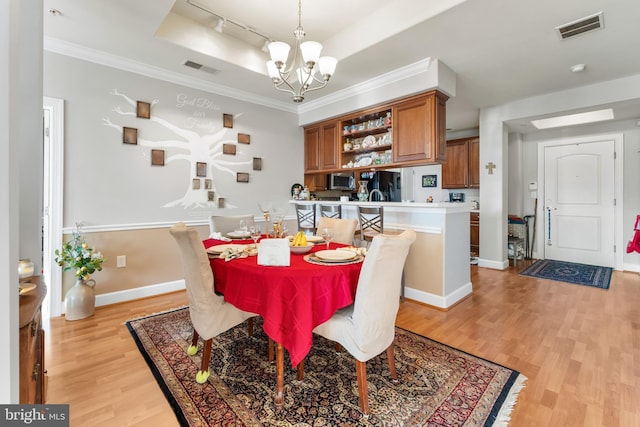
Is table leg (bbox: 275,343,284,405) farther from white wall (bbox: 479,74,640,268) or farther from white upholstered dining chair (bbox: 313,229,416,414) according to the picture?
white wall (bbox: 479,74,640,268)

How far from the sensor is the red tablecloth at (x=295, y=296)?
1459 mm

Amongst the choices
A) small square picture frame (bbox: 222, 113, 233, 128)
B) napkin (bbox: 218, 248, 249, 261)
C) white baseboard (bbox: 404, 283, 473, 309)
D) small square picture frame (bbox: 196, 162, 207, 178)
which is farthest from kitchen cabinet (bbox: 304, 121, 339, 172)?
napkin (bbox: 218, 248, 249, 261)

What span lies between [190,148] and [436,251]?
3082 mm

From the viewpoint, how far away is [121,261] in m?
3.09

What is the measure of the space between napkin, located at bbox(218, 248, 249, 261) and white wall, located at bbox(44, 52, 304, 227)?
1.92 m

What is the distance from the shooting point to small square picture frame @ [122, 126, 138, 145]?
305cm

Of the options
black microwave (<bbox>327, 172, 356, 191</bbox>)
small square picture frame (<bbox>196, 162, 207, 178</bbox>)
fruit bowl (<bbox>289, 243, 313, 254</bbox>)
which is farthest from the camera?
black microwave (<bbox>327, 172, 356, 191</bbox>)

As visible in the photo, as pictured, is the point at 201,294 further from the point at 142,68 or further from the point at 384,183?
the point at 384,183

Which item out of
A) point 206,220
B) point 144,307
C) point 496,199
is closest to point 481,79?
point 496,199

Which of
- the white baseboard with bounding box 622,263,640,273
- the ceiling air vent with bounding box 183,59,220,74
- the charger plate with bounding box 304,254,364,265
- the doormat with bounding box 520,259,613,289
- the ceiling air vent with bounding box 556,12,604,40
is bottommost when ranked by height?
the doormat with bounding box 520,259,613,289

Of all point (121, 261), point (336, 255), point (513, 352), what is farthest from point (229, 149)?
point (513, 352)

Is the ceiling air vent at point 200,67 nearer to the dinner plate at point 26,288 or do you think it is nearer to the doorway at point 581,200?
the dinner plate at point 26,288

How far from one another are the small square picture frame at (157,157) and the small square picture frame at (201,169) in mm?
398

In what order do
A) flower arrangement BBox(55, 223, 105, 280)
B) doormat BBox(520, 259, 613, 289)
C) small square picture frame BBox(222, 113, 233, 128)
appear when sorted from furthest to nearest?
doormat BBox(520, 259, 613, 289)
small square picture frame BBox(222, 113, 233, 128)
flower arrangement BBox(55, 223, 105, 280)
